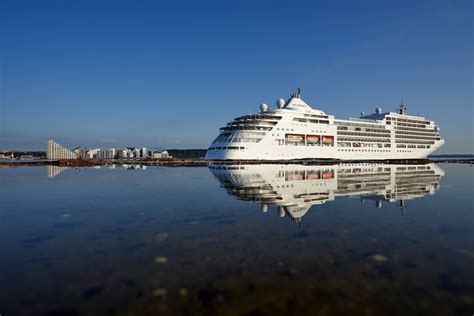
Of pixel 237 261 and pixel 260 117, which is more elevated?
pixel 260 117

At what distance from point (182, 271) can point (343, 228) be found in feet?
21.8

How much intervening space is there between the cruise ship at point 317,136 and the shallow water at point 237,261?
50.6 meters

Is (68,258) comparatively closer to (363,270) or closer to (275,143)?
(363,270)

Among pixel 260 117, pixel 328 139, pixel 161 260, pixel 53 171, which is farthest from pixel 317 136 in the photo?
pixel 161 260

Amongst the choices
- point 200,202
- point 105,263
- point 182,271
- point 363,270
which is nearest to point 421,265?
point 363,270

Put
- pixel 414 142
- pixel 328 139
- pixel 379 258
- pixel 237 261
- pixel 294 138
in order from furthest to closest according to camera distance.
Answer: pixel 414 142 < pixel 328 139 < pixel 294 138 < pixel 379 258 < pixel 237 261

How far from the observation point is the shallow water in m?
5.19

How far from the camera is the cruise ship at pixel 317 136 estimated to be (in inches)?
2566

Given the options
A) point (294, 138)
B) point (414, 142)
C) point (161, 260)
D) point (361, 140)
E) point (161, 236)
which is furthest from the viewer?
point (414, 142)

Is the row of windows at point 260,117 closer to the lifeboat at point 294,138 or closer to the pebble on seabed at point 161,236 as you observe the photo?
the lifeboat at point 294,138

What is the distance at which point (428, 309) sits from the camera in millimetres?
5020

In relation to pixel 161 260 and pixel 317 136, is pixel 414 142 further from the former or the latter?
pixel 161 260

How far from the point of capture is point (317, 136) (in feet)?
254

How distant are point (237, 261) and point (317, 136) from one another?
74.2m
